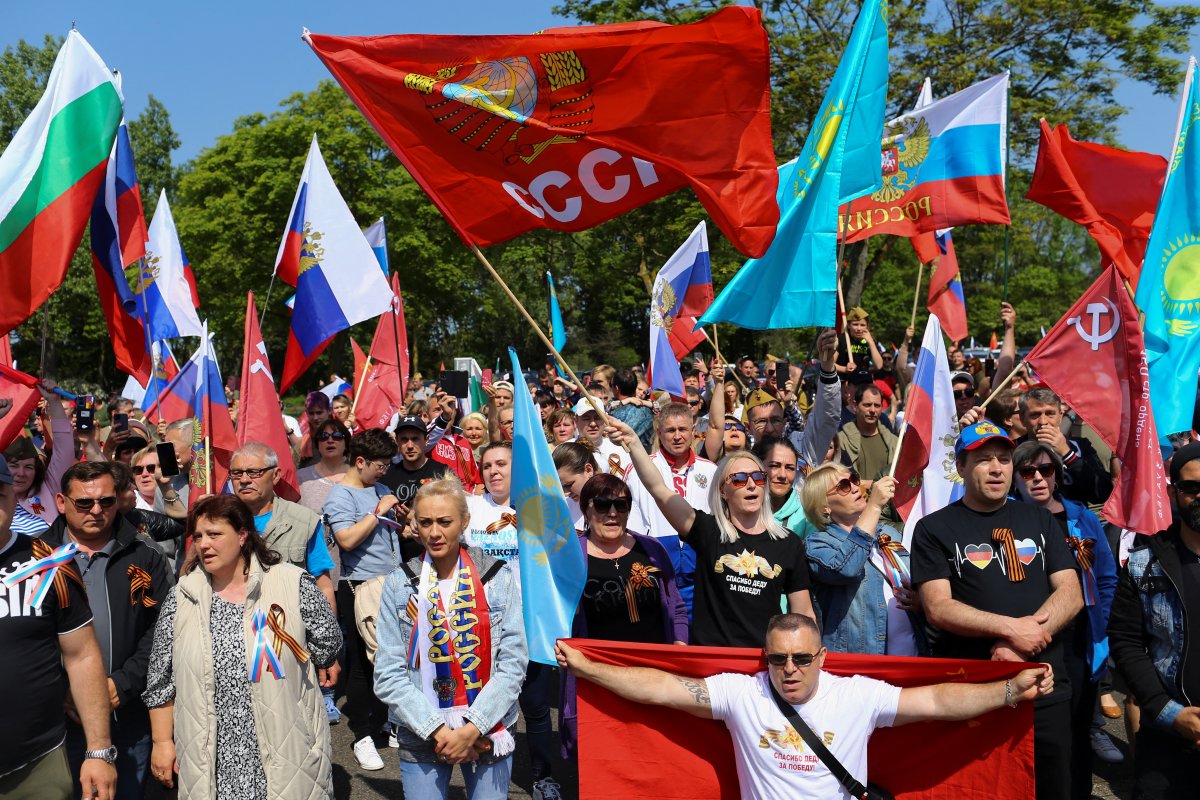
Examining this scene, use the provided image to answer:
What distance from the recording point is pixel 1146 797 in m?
4.16

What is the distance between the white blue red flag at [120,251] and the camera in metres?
7.52

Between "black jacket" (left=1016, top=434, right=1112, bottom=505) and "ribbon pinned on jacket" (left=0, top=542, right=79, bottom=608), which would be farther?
"black jacket" (left=1016, top=434, right=1112, bottom=505)

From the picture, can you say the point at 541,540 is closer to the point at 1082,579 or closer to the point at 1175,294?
the point at 1082,579

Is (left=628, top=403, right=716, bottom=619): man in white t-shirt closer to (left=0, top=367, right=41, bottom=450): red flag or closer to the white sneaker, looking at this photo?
the white sneaker

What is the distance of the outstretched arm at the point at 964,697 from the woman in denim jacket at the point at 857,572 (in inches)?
30.4

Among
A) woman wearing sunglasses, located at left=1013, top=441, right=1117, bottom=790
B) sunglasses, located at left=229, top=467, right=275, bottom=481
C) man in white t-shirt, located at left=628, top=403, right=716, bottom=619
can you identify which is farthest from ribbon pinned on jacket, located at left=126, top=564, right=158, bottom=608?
woman wearing sunglasses, located at left=1013, top=441, right=1117, bottom=790

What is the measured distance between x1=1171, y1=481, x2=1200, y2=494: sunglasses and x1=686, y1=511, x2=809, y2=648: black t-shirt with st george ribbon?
1.54 meters

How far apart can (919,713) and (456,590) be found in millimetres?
1929

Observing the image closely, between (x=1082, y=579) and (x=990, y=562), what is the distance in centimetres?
81

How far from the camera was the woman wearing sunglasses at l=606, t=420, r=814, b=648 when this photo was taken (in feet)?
15.3

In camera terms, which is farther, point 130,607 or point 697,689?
point 130,607

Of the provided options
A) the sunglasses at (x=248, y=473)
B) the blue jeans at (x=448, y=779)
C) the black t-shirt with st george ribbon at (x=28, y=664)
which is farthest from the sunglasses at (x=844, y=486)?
the black t-shirt with st george ribbon at (x=28, y=664)

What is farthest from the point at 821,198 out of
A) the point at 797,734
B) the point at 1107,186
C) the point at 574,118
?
the point at 797,734

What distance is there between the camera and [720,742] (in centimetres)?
434
